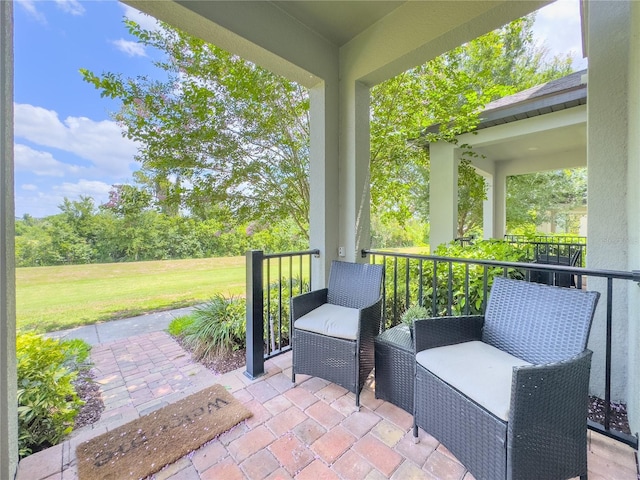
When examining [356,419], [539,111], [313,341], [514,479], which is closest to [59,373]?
[313,341]

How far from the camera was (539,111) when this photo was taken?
4590 millimetres

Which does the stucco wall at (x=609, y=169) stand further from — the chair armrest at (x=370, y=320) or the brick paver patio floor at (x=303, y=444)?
the chair armrest at (x=370, y=320)

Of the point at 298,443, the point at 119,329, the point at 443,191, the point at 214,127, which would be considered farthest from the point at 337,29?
the point at 119,329

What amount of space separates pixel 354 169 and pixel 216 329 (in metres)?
2.51

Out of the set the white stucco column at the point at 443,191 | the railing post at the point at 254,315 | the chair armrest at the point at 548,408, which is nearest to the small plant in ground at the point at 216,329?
the railing post at the point at 254,315

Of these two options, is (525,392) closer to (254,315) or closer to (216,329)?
(254,315)

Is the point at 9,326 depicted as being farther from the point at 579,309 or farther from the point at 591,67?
the point at 591,67

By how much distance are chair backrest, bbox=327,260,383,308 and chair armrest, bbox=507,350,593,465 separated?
1.28 m

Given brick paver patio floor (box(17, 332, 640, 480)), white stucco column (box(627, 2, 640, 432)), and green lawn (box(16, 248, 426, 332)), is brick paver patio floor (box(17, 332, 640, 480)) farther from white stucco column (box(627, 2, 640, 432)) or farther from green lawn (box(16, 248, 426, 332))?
green lawn (box(16, 248, 426, 332))

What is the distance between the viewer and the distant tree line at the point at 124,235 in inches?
151

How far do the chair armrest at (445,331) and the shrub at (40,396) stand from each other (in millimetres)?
2329

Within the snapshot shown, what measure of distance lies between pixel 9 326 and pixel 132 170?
3242mm

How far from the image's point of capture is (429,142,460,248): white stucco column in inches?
222

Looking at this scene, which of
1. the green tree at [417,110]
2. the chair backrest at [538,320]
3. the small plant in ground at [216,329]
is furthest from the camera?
the green tree at [417,110]
